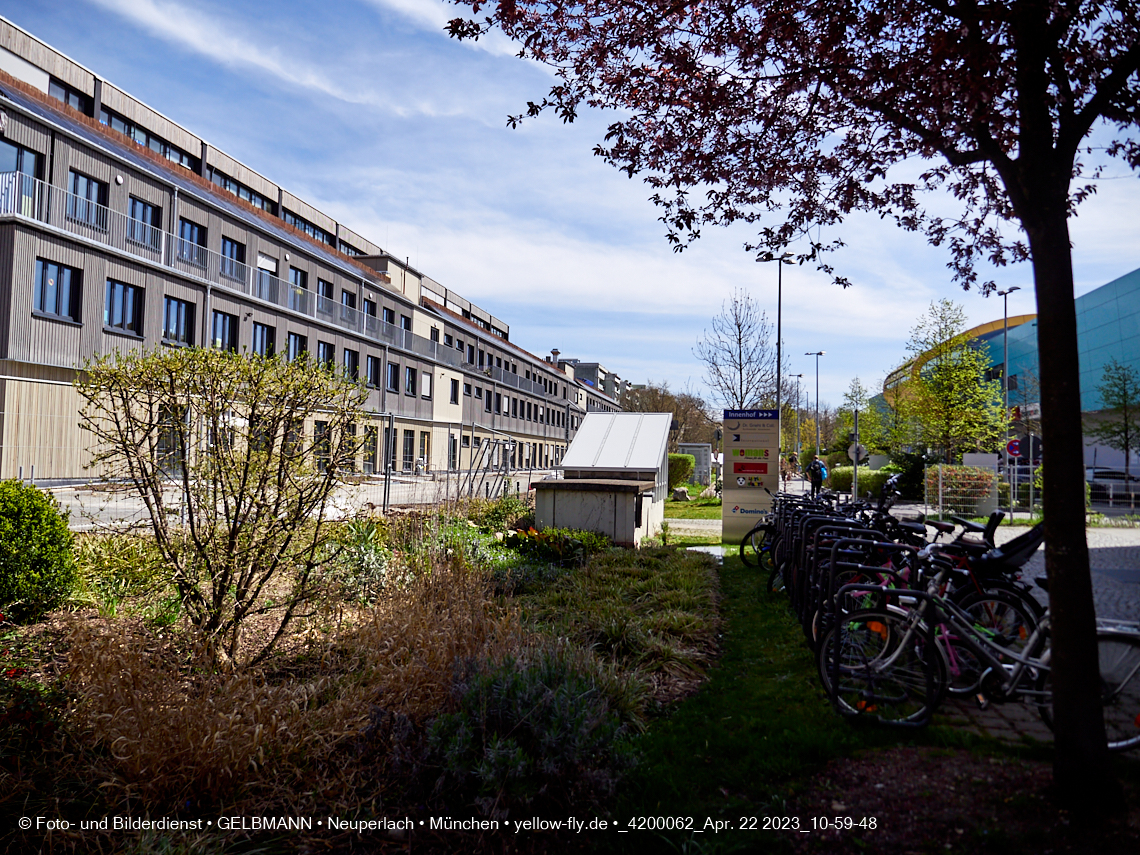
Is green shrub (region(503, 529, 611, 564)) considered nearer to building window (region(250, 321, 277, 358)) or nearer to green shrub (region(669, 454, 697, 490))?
green shrub (region(669, 454, 697, 490))

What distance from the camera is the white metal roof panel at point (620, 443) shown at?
14664mm

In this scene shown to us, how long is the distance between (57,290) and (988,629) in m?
24.8

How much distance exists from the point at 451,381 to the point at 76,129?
27146 millimetres

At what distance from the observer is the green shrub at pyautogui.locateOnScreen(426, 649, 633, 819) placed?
3.07 meters

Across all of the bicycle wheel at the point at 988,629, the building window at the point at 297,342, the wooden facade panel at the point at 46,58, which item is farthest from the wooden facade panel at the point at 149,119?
the bicycle wheel at the point at 988,629

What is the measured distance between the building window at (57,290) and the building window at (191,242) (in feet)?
14.0

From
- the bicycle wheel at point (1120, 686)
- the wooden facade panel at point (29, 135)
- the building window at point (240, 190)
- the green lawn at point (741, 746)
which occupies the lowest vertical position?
the green lawn at point (741, 746)

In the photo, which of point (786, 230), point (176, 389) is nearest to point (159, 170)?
point (176, 389)

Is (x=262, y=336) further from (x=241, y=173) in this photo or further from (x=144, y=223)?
(x=241, y=173)

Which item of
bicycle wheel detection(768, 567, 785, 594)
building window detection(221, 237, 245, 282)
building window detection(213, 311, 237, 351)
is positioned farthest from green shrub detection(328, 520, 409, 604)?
building window detection(221, 237, 245, 282)

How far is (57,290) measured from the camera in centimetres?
2108

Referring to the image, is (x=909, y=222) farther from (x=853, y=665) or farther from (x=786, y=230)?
(x=853, y=665)

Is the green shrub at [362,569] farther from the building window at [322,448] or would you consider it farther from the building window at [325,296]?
the building window at [325,296]

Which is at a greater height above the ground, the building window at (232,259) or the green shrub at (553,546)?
the building window at (232,259)
